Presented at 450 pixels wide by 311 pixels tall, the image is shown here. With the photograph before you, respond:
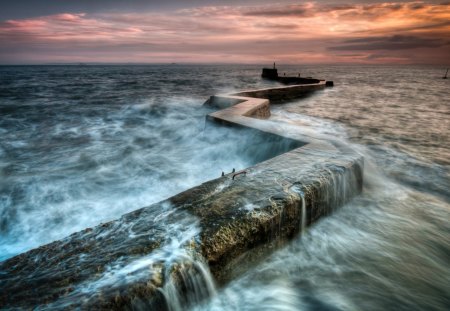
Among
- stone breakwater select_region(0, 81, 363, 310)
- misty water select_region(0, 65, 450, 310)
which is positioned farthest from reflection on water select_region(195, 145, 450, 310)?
stone breakwater select_region(0, 81, 363, 310)

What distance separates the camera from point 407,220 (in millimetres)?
3619

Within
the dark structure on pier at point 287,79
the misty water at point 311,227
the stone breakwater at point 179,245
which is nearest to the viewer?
the stone breakwater at point 179,245

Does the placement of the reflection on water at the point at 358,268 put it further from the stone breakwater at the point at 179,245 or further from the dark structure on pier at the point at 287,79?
the dark structure on pier at the point at 287,79

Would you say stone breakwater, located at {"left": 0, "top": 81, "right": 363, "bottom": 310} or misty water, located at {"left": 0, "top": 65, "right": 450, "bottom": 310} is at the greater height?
stone breakwater, located at {"left": 0, "top": 81, "right": 363, "bottom": 310}

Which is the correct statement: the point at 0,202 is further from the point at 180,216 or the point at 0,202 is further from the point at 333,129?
the point at 333,129

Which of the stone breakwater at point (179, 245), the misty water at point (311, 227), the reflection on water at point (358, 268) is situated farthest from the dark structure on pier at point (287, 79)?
the stone breakwater at point (179, 245)

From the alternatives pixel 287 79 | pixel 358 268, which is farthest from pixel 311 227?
pixel 287 79

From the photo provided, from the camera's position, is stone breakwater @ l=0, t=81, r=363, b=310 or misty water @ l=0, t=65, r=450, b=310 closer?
stone breakwater @ l=0, t=81, r=363, b=310

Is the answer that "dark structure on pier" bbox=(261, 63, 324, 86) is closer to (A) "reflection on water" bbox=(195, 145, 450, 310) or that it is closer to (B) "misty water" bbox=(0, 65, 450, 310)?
(B) "misty water" bbox=(0, 65, 450, 310)

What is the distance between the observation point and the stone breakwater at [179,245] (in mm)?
1704

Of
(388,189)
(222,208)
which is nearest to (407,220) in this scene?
(388,189)

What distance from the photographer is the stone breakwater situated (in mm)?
1704

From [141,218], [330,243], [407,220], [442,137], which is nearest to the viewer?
[141,218]

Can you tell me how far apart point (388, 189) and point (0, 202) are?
6.47 m
